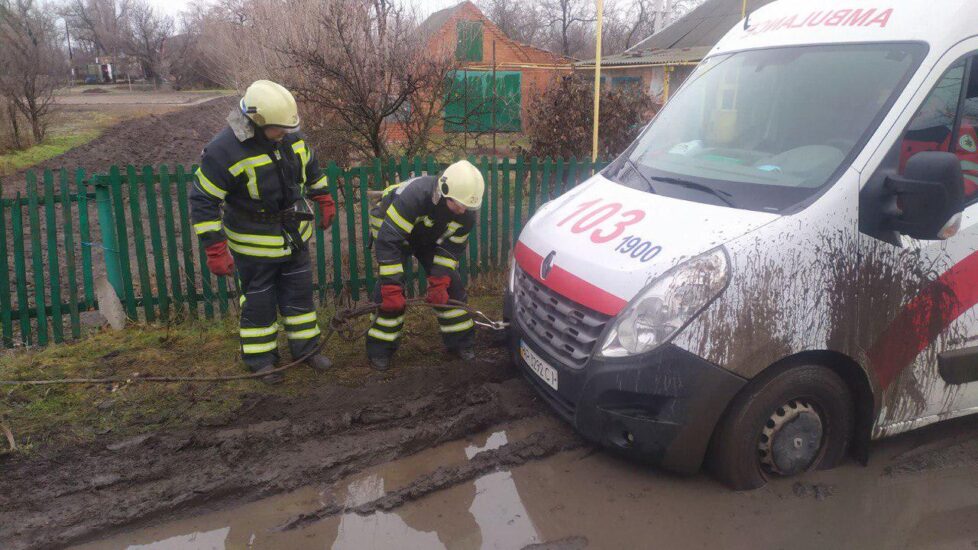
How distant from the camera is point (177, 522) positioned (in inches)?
128

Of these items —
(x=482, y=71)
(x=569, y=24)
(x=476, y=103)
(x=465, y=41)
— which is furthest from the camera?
(x=569, y=24)

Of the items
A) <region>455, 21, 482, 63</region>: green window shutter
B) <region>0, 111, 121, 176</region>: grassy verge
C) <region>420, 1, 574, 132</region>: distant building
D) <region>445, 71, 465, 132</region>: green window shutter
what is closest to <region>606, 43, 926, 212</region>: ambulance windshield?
<region>445, 71, 465, 132</region>: green window shutter

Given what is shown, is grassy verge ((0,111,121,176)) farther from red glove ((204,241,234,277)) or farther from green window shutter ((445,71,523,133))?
red glove ((204,241,234,277))

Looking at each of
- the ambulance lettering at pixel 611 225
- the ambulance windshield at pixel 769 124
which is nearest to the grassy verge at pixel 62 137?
the ambulance lettering at pixel 611 225

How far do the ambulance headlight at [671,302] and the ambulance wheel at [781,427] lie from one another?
471mm

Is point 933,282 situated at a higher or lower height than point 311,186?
lower

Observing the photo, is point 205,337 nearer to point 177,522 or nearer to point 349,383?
point 349,383

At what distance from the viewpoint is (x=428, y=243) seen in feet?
15.6

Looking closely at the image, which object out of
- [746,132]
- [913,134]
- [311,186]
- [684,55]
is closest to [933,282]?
[913,134]

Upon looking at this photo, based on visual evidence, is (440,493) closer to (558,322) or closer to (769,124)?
(558,322)

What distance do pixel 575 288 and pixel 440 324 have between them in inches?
66.9

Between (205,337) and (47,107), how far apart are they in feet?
60.0

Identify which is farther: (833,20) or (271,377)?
(271,377)

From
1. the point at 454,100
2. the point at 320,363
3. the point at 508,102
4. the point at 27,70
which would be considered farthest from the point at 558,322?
the point at 27,70
